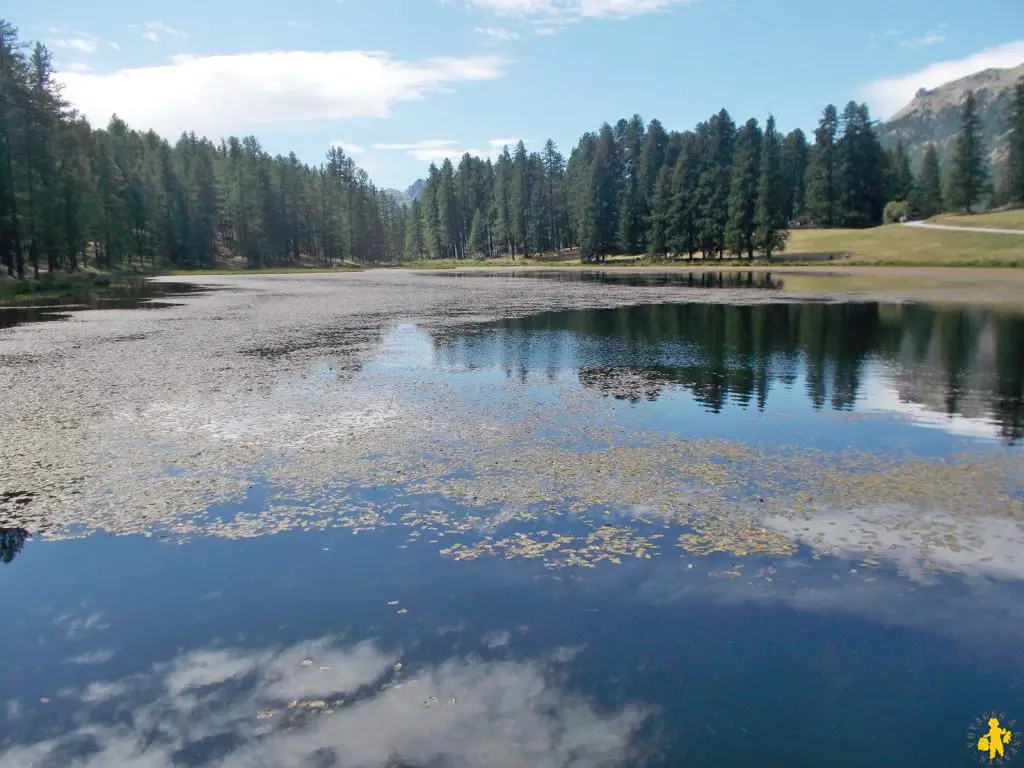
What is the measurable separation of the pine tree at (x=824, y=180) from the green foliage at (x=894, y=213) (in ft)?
24.7

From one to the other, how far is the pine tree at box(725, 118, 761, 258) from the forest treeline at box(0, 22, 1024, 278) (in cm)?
26

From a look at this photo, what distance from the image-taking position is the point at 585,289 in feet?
206

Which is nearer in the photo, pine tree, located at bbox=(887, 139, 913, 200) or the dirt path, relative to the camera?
the dirt path

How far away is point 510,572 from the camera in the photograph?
909 cm

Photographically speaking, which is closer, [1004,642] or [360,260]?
[1004,642]

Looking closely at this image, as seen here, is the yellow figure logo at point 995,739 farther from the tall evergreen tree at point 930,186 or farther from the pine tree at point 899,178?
the tall evergreen tree at point 930,186

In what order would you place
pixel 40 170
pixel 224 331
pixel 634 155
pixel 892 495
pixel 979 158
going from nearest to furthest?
pixel 892 495 < pixel 224 331 < pixel 40 170 < pixel 979 158 < pixel 634 155

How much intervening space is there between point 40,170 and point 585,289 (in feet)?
166

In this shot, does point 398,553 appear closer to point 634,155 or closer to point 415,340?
point 415,340

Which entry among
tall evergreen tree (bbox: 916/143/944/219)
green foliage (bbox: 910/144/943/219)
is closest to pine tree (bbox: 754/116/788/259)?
green foliage (bbox: 910/144/943/219)

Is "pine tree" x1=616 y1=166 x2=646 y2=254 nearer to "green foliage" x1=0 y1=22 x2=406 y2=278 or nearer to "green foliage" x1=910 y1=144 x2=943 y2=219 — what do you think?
"green foliage" x1=910 y1=144 x2=943 y2=219

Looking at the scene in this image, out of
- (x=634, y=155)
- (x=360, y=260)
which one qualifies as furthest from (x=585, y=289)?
(x=360, y=260)

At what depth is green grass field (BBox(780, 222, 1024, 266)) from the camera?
71244 millimetres

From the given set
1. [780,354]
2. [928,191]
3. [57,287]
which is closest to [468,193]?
[928,191]
